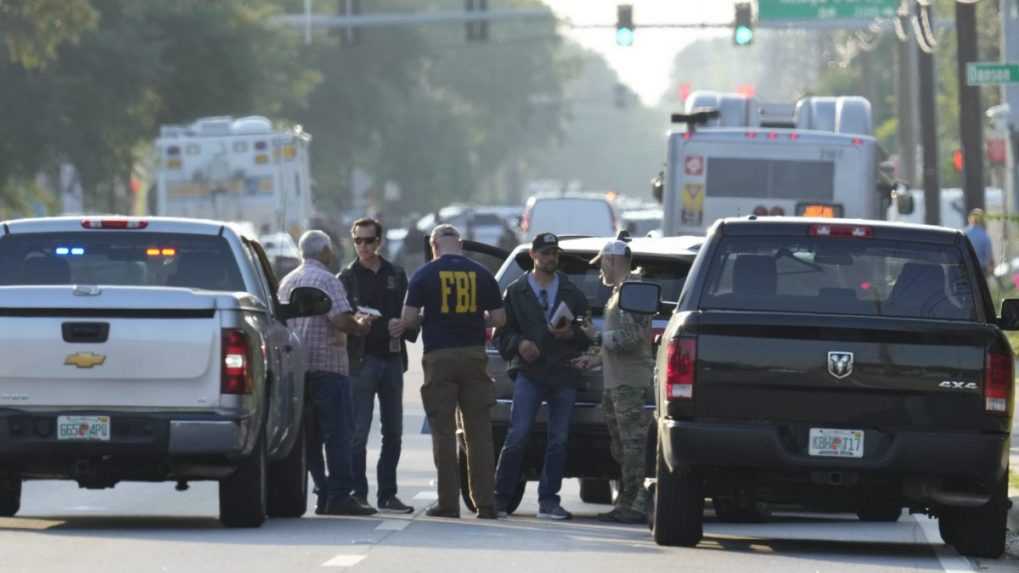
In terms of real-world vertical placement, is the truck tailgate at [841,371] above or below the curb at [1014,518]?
above

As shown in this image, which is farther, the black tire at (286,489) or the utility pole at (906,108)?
the utility pole at (906,108)

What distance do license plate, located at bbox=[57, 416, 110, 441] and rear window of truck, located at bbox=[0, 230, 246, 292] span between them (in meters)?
1.12

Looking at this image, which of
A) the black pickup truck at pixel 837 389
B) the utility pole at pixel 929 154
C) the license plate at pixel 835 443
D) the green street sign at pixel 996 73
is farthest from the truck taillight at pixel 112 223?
the utility pole at pixel 929 154

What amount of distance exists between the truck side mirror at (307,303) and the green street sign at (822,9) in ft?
131

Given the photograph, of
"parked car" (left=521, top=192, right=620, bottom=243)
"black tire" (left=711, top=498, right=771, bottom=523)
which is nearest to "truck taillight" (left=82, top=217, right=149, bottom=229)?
"black tire" (left=711, top=498, right=771, bottom=523)

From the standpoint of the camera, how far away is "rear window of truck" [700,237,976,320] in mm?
12977

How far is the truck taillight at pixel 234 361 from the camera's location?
541 inches

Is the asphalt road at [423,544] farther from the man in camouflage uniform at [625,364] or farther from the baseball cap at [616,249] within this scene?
the baseball cap at [616,249]

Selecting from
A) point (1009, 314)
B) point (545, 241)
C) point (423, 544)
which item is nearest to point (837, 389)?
point (1009, 314)

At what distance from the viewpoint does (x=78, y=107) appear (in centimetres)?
5366

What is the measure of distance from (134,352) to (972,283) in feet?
14.0

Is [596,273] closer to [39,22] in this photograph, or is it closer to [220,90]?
[39,22]

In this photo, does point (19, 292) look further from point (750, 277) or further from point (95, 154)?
point (95, 154)

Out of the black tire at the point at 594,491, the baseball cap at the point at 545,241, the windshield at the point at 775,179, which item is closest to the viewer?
the baseball cap at the point at 545,241
